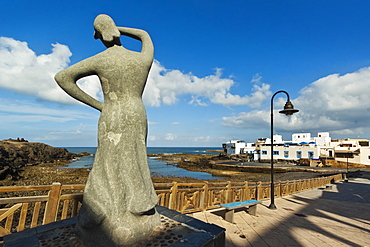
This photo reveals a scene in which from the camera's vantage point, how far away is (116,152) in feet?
9.24

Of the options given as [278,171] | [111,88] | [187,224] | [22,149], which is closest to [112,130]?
[111,88]

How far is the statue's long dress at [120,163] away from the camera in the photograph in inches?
106

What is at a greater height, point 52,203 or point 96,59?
point 96,59

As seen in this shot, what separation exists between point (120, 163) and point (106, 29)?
2065 mm

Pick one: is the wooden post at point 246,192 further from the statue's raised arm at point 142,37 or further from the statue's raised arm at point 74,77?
the statue's raised arm at point 74,77

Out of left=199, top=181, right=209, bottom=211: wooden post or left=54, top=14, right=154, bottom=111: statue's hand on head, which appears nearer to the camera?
left=54, top=14, right=154, bottom=111: statue's hand on head

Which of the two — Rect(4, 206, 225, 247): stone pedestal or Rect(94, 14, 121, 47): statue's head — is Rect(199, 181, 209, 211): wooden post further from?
Rect(94, 14, 121, 47): statue's head

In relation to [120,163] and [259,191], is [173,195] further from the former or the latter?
[259,191]

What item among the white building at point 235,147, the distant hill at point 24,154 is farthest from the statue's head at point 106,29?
the white building at point 235,147

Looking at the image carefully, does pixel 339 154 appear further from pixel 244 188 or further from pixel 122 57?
pixel 122 57

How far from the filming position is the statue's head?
310 cm

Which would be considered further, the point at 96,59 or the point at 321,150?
the point at 321,150

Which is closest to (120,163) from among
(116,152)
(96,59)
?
(116,152)

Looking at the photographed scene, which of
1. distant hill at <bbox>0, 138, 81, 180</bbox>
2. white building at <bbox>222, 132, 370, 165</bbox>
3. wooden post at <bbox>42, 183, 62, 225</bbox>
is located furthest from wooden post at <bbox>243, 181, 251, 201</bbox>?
white building at <bbox>222, 132, 370, 165</bbox>
